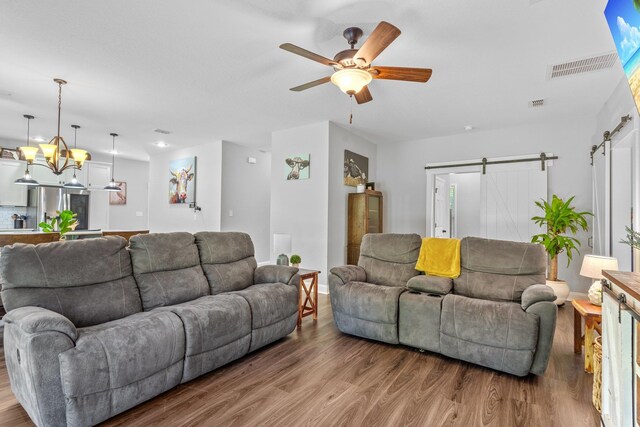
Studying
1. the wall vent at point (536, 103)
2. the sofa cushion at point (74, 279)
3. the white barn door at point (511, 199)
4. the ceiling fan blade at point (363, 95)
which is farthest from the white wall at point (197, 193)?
the wall vent at point (536, 103)

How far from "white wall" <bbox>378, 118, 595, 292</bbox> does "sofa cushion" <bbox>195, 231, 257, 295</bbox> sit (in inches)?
145

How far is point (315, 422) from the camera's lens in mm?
1827

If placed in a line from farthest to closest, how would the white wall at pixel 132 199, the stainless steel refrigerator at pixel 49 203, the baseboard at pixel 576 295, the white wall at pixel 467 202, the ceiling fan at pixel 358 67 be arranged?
1. the white wall at pixel 132 199
2. the white wall at pixel 467 202
3. the stainless steel refrigerator at pixel 49 203
4. the baseboard at pixel 576 295
5. the ceiling fan at pixel 358 67

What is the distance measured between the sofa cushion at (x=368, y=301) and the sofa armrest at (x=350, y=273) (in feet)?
0.29

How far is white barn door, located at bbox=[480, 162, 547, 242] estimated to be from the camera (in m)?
4.94

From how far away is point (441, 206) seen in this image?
20.4 ft

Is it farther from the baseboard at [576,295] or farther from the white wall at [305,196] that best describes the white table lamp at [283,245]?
the baseboard at [576,295]

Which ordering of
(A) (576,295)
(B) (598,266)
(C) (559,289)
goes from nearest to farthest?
(B) (598,266) < (C) (559,289) < (A) (576,295)

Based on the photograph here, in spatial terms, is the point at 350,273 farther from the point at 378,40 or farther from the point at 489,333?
the point at 378,40

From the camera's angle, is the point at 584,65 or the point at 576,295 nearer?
the point at 584,65

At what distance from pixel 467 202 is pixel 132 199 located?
8.57m

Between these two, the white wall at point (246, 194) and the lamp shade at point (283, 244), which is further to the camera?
the white wall at point (246, 194)

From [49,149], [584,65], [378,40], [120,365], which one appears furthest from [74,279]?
[584,65]

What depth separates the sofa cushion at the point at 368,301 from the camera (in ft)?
9.39
